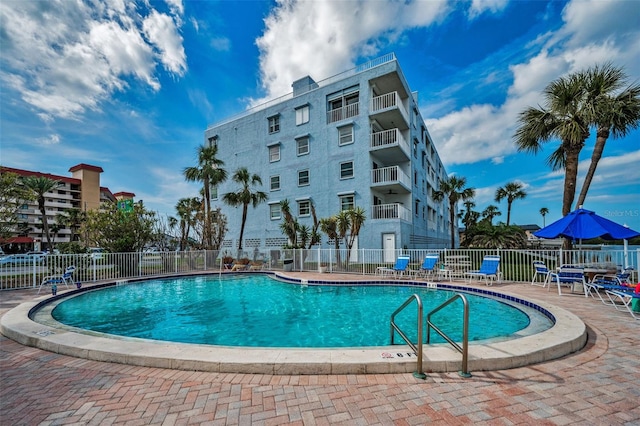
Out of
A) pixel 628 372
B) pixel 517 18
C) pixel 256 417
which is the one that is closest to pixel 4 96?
pixel 256 417

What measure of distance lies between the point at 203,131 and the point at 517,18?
2819 cm

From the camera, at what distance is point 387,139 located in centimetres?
2098

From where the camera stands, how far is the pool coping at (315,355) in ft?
11.6

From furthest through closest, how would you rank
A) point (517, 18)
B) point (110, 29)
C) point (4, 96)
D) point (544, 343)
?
point (517, 18) → point (4, 96) → point (110, 29) → point (544, 343)

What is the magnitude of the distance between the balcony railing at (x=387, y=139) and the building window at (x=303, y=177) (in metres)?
5.99

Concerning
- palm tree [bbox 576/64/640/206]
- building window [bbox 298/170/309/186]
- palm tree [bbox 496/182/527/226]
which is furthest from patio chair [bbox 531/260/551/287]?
palm tree [bbox 496/182/527/226]

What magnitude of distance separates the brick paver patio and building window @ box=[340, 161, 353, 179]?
18588 mm

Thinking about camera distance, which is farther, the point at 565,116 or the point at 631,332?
the point at 565,116

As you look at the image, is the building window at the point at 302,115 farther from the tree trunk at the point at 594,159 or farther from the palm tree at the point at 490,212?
the palm tree at the point at 490,212

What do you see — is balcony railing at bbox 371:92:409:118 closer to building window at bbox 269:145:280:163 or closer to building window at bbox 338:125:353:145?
building window at bbox 338:125:353:145

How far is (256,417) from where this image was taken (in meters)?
2.60

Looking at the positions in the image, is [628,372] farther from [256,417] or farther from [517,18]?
[517,18]

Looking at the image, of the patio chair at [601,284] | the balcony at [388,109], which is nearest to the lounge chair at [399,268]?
the patio chair at [601,284]

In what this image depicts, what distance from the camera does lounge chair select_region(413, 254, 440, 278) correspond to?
12656mm
